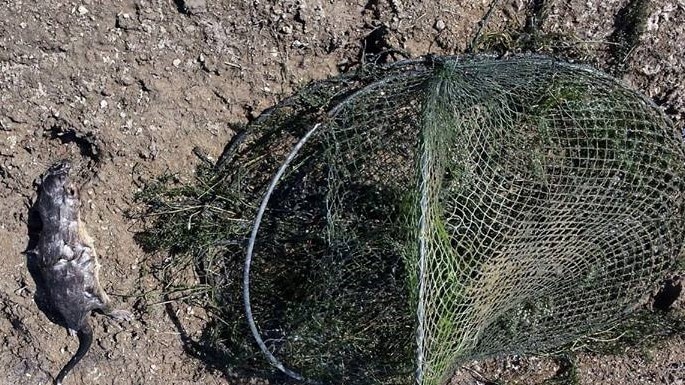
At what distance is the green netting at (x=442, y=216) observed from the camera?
402cm

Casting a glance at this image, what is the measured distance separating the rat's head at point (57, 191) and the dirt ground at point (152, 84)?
89 mm

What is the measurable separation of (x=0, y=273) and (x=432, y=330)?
2481 mm

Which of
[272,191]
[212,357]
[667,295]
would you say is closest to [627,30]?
[667,295]

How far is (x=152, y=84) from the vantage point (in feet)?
14.1

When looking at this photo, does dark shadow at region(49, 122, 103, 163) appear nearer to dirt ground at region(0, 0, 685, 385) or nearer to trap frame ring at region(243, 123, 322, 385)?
dirt ground at region(0, 0, 685, 385)

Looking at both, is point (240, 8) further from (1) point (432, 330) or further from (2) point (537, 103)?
(1) point (432, 330)

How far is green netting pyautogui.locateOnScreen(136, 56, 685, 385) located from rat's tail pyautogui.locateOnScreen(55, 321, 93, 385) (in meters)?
0.68

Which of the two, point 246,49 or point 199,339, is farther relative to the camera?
point 199,339

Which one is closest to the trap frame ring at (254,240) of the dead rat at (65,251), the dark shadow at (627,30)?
the dead rat at (65,251)

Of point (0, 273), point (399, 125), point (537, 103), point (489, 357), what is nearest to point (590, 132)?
point (537, 103)

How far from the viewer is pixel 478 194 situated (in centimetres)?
407

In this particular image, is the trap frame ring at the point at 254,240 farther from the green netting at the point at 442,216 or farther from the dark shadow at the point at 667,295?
the dark shadow at the point at 667,295

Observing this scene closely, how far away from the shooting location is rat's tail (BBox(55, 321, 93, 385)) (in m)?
4.53

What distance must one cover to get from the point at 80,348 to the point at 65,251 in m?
0.61
